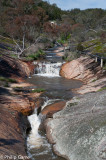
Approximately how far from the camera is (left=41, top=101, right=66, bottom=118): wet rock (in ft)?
47.4

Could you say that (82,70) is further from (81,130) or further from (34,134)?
(81,130)

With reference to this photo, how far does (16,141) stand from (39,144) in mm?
1920

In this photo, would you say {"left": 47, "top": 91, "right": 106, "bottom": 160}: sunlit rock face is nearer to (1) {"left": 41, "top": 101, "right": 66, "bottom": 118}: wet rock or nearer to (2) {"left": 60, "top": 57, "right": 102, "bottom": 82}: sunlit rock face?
(1) {"left": 41, "top": 101, "right": 66, "bottom": 118}: wet rock

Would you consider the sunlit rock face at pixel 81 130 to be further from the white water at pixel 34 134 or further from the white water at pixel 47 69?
the white water at pixel 47 69

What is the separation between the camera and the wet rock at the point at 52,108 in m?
14.4

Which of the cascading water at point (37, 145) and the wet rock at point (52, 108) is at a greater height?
the wet rock at point (52, 108)

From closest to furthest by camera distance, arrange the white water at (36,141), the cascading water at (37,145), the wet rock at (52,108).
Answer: the cascading water at (37,145), the white water at (36,141), the wet rock at (52,108)

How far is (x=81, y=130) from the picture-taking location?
35.9 ft

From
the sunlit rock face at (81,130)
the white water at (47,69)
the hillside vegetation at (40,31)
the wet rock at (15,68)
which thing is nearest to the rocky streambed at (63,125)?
the sunlit rock face at (81,130)

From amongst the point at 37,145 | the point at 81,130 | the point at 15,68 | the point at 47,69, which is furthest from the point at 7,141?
the point at 47,69

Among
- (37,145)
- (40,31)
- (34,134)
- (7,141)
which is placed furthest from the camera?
(40,31)

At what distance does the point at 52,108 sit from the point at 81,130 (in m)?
4.74

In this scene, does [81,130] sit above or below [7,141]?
above

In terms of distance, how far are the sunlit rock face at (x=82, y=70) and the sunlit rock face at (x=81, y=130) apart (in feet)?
42.0
